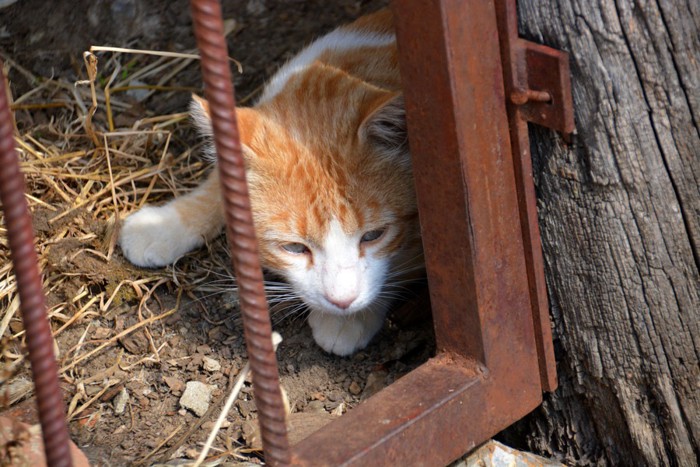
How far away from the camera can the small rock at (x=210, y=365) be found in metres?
2.29

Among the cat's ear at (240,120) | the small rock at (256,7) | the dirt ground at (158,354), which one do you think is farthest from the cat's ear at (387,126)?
the small rock at (256,7)

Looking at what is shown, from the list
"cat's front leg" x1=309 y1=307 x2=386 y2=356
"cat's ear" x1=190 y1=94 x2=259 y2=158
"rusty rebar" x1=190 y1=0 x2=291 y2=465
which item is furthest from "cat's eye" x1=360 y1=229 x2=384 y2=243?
"rusty rebar" x1=190 y1=0 x2=291 y2=465

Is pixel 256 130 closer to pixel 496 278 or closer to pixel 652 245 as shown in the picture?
pixel 496 278

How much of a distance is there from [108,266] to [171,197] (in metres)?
0.41

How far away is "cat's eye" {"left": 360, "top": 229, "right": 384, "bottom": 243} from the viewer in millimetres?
2143

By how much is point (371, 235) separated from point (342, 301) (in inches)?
8.3

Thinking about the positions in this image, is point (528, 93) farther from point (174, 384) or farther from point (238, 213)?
point (174, 384)

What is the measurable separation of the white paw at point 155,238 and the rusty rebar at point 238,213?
4.30 ft

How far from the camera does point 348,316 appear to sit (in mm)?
2314

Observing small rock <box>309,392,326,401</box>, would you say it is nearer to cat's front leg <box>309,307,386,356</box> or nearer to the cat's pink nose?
cat's front leg <box>309,307,386,356</box>

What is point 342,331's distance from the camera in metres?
2.31

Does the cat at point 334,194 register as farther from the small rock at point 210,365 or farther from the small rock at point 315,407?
the small rock at point 210,365

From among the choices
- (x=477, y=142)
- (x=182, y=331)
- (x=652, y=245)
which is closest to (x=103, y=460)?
(x=182, y=331)

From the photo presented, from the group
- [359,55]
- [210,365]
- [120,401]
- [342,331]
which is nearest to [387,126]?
[359,55]
